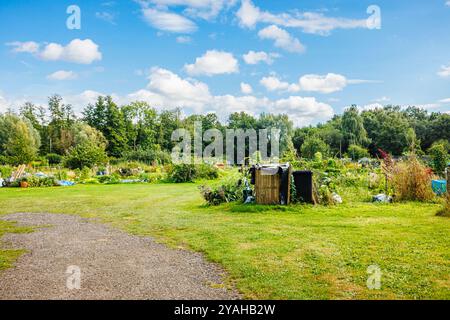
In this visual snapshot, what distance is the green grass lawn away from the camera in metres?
4.41

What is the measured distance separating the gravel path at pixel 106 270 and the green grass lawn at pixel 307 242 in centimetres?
41

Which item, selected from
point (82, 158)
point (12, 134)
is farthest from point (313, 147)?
point (12, 134)

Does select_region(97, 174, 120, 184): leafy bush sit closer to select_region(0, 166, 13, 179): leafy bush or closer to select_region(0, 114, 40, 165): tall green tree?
select_region(0, 166, 13, 179): leafy bush

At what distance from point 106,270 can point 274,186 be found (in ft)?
21.9

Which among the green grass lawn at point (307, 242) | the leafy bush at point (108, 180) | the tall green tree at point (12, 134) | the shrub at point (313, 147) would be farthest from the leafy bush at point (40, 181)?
the shrub at point (313, 147)

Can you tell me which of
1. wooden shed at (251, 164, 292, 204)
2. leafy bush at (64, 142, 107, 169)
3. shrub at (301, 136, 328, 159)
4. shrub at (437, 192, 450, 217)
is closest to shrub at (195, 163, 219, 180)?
leafy bush at (64, 142, 107, 169)

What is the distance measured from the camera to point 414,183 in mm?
11672

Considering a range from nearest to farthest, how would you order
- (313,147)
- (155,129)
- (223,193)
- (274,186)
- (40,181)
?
(274,186) → (223,193) → (40,181) → (313,147) → (155,129)

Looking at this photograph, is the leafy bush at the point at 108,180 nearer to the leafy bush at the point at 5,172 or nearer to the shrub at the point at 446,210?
the leafy bush at the point at 5,172

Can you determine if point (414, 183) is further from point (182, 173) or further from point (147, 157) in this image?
point (147, 157)

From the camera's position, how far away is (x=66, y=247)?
656 centimetres

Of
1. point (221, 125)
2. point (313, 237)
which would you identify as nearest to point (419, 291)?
point (313, 237)

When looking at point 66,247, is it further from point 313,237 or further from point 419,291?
point 419,291

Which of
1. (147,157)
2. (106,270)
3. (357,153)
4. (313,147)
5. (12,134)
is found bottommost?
(106,270)
